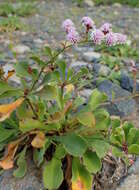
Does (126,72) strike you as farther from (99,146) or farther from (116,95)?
(99,146)

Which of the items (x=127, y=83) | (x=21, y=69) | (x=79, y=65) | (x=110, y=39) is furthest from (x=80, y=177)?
(x=79, y=65)

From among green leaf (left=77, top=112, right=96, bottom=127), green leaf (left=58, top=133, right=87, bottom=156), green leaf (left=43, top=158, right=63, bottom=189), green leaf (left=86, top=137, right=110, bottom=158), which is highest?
green leaf (left=77, top=112, right=96, bottom=127)

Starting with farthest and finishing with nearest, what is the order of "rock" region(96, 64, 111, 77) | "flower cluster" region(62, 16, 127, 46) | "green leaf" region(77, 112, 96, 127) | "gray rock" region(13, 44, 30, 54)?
1. "gray rock" region(13, 44, 30, 54)
2. "rock" region(96, 64, 111, 77)
3. "green leaf" region(77, 112, 96, 127)
4. "flower cluster" region(62, 16, 127, 46)

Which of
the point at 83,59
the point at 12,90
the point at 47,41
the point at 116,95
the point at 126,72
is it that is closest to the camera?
the point at 12,90

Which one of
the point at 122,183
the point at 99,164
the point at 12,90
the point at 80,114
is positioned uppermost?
the point at 12,90

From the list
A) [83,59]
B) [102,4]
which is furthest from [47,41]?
[102,4]

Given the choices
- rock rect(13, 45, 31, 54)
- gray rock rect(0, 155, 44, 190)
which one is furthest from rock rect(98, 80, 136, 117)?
rock rect(13, 45, 31, 54)

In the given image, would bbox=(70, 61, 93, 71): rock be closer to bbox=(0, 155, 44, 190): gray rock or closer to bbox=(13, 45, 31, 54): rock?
bbox=(13, 45, 31, 54): rock

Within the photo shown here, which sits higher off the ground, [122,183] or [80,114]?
[80,114]
